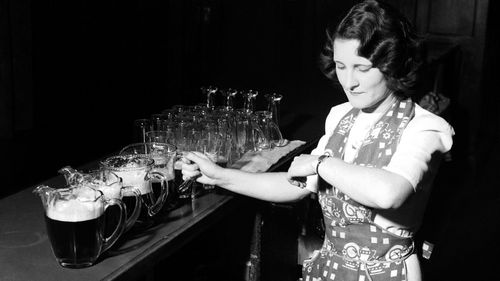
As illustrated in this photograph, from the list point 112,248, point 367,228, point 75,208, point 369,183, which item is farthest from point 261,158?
point 75,208

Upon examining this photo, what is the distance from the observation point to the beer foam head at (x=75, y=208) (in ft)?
4.99

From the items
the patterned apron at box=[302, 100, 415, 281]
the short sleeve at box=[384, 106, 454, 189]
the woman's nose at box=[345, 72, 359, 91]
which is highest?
the woman's nose at box=[345, 72, 359, 91]

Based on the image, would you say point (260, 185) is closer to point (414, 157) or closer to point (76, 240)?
point (414, 157)

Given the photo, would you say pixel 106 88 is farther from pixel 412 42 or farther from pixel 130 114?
pixel 412 42

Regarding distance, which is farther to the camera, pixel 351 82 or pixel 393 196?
pixel 351 82

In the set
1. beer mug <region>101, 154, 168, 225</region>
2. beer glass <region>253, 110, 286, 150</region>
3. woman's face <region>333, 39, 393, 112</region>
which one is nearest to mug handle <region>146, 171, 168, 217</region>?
beer mug <region>101, 154, 168, 225</region>

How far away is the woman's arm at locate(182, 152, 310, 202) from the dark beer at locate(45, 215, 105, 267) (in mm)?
606

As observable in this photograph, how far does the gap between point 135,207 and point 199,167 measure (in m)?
0.46

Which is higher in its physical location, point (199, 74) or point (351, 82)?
point (351, 82)

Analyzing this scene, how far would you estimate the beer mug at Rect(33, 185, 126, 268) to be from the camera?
1521mm

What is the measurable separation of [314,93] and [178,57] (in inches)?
88.8

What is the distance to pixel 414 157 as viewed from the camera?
181 centimetres

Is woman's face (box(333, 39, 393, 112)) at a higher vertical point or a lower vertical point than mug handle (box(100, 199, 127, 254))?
higher

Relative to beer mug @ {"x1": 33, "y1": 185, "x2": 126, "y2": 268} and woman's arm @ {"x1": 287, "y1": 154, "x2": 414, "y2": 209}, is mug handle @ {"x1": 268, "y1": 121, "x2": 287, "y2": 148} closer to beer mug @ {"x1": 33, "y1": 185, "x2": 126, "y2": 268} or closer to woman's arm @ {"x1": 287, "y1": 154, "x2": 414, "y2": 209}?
woman's arm @ {"x1": 287, "y1": 154, "x2": 414, "y2": 209}
